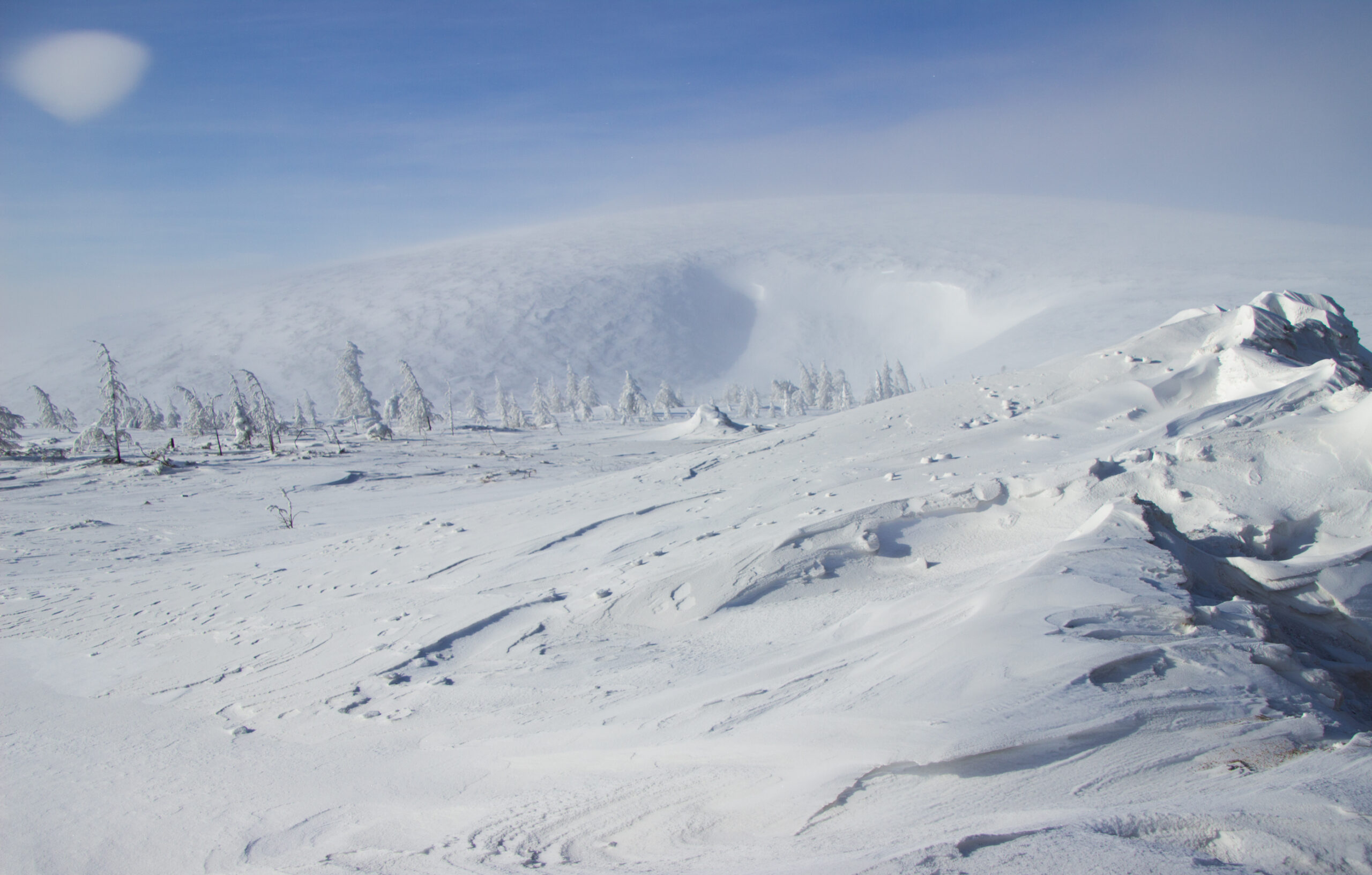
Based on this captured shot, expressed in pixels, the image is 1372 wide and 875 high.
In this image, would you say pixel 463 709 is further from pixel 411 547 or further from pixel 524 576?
pixel 411 547

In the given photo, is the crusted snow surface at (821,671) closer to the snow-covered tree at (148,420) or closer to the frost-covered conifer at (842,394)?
the frost-covered conifer at (842,394)

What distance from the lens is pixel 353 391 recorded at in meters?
48.5

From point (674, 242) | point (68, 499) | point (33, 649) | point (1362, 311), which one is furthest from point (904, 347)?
point (33, 649)

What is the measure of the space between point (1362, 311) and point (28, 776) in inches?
3187

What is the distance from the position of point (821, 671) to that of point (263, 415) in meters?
36.0

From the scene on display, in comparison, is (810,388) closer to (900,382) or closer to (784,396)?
(784,396)

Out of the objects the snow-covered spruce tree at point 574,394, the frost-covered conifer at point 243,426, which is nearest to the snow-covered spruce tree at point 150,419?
the frost-covered conifer at point 243,426

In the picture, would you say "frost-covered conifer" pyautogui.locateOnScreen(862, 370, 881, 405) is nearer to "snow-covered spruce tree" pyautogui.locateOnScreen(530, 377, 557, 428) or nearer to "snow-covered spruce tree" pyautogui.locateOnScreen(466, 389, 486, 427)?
"snow-covered spruce tree" pyautogui.locateOnScreen(530, 377, 557, 428)

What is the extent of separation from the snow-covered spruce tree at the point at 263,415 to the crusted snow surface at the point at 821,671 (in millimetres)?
26100

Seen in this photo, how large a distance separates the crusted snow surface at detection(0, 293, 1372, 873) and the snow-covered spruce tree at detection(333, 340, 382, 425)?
136ft

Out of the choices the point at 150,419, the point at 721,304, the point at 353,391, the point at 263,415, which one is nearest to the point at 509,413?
the point at 353,391

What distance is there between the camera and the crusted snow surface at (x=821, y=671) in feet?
8.79

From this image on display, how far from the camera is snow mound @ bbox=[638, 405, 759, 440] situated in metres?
33.8

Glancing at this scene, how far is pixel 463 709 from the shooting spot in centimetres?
433
